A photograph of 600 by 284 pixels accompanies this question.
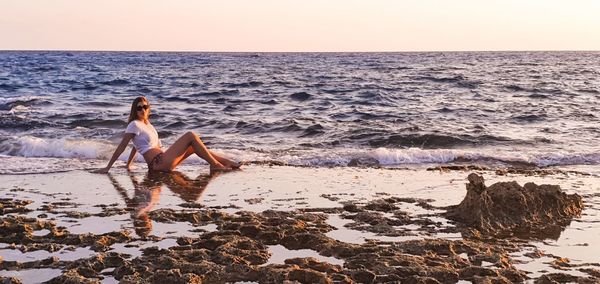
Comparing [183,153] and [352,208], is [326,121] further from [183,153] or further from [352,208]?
[352,208]

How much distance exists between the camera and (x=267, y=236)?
530 cm

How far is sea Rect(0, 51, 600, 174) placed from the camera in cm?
1119

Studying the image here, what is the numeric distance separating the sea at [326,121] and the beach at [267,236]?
2589 mm

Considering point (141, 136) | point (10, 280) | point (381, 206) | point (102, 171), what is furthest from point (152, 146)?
point (10, 280)

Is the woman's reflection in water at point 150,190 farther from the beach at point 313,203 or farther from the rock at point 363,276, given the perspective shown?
the rock at point 363,276

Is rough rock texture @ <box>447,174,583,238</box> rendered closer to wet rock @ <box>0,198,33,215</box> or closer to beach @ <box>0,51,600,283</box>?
beach @ <box>0,51,600,283</box>

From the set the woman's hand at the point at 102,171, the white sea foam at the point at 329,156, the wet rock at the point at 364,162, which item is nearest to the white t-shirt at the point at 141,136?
the woman's hand at the point at 102,171

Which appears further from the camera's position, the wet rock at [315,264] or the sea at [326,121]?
the sea at [326,121]

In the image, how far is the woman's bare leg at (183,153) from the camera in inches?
364

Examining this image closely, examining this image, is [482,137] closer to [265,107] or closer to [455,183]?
[455,183]

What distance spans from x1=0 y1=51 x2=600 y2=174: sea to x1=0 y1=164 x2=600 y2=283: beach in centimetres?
259

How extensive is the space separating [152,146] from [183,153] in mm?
452

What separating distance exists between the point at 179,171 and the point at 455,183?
3.91 meters

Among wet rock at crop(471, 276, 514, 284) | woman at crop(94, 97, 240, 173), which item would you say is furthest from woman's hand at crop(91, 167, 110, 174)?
wet rock at crop(471, 276, 514, 284)
